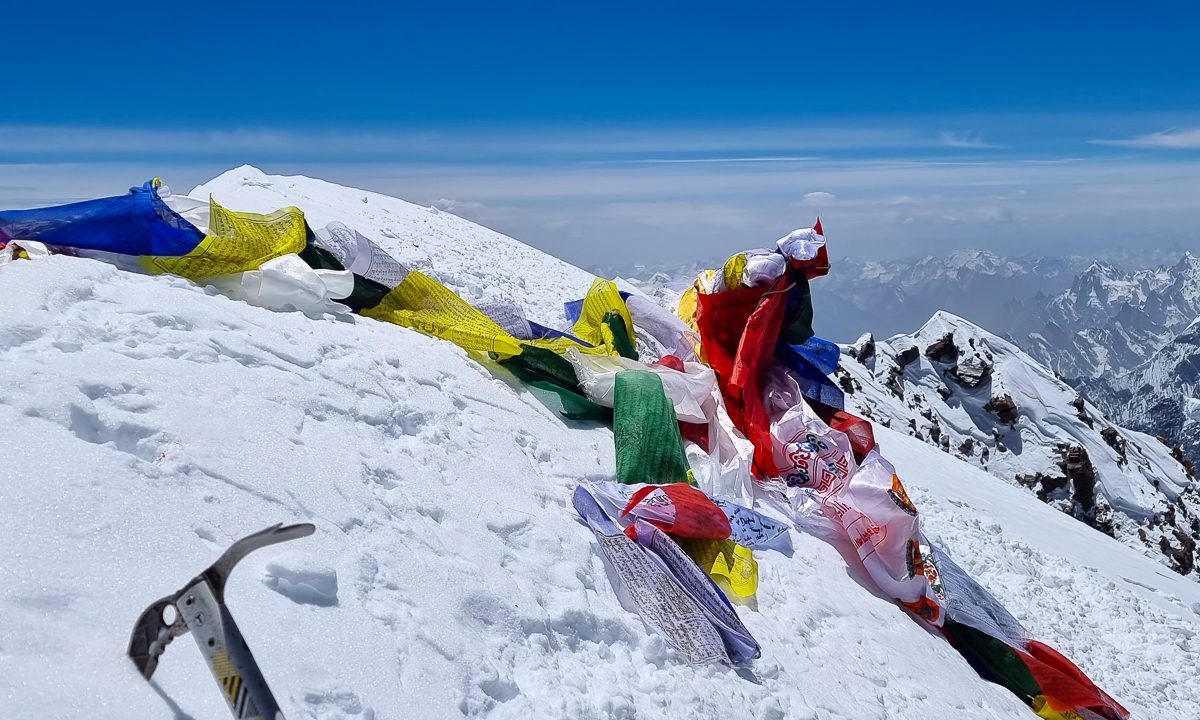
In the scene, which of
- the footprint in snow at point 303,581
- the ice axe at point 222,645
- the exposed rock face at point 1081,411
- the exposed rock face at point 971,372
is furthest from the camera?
the exposed rock face at point 971,372

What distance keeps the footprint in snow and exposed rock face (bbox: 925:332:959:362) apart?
27.8 m

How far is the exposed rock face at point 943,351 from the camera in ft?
89.9

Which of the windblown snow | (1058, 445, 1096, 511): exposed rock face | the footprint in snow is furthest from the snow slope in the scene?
the footprint in snow

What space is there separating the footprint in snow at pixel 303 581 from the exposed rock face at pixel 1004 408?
2665 cm

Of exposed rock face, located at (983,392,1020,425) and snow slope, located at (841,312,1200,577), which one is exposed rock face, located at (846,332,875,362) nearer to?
snow slope, located at (841,312,1200,577)

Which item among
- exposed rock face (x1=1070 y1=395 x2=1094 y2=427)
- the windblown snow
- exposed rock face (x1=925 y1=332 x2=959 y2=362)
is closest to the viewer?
the windblown snow

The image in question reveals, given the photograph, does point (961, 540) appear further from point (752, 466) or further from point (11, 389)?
point (11, 389)

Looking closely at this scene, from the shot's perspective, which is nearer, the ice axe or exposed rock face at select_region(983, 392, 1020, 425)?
the ice axe

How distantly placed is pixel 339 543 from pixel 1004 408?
26.6 m

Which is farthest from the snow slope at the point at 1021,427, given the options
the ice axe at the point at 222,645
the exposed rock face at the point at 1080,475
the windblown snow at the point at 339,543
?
the ice axe at the point at 222,645

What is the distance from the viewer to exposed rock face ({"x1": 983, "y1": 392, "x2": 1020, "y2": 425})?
25250mm

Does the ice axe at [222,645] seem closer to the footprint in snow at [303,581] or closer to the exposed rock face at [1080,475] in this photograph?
the footprint in snow at [303,581]

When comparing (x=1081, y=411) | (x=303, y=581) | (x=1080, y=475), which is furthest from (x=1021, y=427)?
(x=303, y=581)

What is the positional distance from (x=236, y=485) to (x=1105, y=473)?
1051 inches
